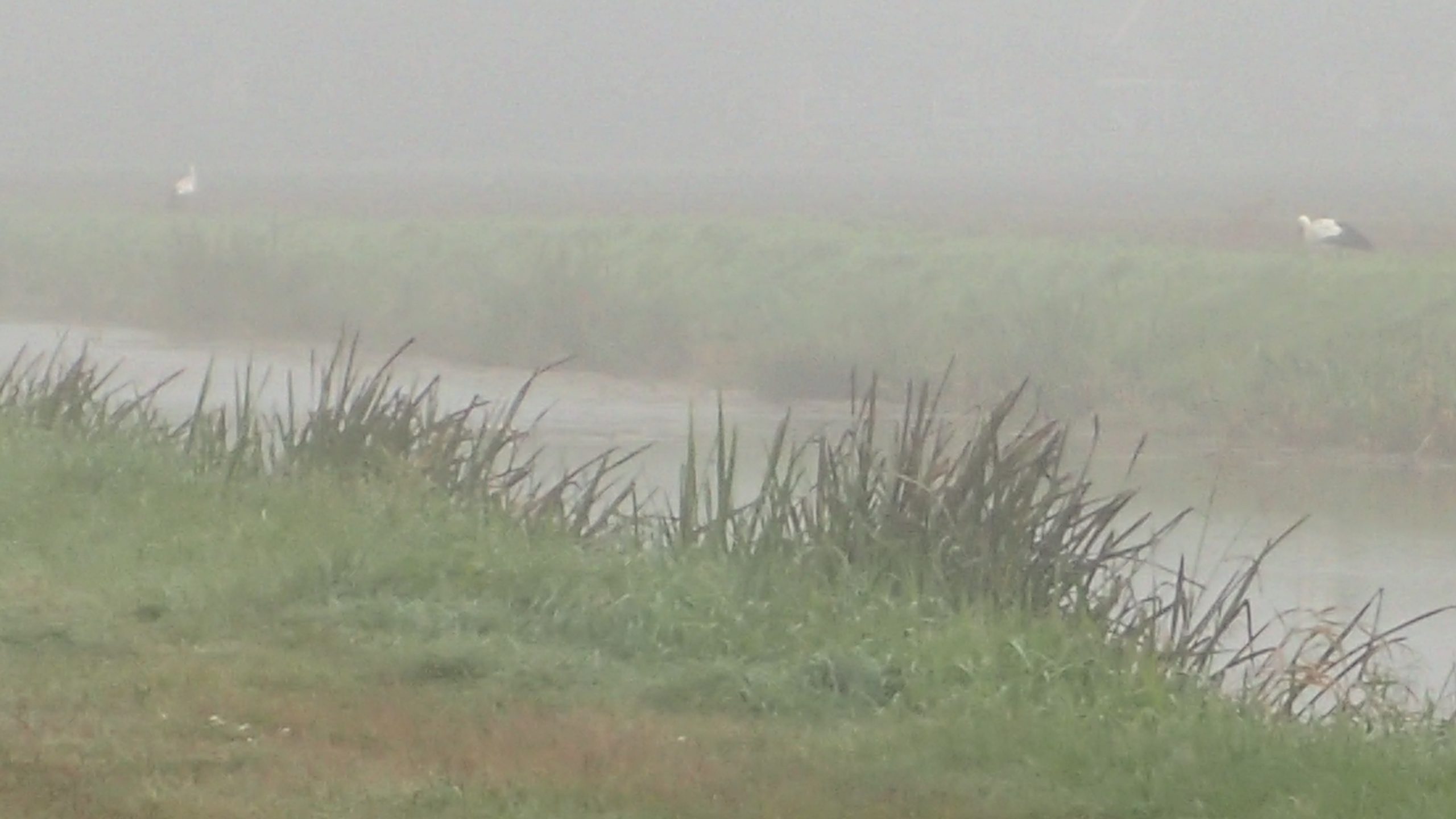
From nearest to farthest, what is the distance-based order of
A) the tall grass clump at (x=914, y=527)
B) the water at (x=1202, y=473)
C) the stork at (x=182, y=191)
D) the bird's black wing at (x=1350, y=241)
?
the tall grass clump at (x=914, y=527) → the water at (x=1202, y=473) → the bird's black wing at (x=1350, y=241) → the stork at (x=182, y=191)

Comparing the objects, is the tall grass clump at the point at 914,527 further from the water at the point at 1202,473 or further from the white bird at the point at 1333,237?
the white bird at the point at 1333,237

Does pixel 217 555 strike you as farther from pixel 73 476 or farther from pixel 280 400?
pixel 280 400

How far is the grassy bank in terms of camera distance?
21156 mm

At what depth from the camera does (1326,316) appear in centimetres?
2223

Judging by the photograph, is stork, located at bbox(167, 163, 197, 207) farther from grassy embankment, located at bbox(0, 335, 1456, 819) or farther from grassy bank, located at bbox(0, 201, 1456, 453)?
grassy embankment, located at bbox(0, 335, 1456, 819)

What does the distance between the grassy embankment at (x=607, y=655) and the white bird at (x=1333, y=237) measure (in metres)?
14.6

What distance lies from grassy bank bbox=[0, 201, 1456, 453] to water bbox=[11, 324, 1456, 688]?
1.93 feet

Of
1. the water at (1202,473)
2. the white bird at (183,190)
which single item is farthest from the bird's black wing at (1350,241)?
the white bird at (183,190)

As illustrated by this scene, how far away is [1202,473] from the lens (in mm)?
19266

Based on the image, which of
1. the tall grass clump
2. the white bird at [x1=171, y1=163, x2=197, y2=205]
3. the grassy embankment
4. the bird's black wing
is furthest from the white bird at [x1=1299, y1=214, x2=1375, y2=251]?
the white bird at [x1=171, y1=163, x2=197, y2=205]

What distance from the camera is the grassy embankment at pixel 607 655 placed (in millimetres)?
6797

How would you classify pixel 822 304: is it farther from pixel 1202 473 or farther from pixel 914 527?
pixel 914 527

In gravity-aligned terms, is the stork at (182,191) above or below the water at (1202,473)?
above

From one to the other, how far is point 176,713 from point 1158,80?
232 ft
